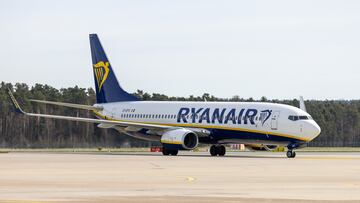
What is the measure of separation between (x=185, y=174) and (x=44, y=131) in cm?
7569

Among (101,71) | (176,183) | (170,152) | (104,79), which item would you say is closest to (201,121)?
(170,152)

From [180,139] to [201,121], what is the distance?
2.45 metres

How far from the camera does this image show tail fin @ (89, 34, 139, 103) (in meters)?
76.1

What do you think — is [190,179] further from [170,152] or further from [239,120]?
[170,152]

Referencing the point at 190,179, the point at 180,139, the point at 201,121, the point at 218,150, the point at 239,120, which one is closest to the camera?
the point at 190,179

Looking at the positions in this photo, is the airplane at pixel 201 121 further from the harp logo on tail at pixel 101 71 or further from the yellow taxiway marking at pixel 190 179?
the yellow taxiway marking at pixel 190 179

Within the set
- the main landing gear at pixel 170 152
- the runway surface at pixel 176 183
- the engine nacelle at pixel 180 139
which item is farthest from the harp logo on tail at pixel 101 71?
the runway surface at pixel 176 183

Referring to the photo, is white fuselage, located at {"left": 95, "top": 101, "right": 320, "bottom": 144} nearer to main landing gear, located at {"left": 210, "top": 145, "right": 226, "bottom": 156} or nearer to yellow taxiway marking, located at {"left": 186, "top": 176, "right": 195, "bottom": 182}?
main landing gear, located at {"left": 210, "top": 145, "right": 226, "bottom": 156}

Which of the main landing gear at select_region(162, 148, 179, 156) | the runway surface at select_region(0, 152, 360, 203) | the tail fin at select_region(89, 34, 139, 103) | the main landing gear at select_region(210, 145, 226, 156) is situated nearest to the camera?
the runway surface at select_region(0, 152, 360, 203)

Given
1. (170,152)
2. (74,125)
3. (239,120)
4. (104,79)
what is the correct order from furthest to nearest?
(74,125)
(104,79)
(170,152)
(239,120)

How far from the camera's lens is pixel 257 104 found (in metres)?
65.7

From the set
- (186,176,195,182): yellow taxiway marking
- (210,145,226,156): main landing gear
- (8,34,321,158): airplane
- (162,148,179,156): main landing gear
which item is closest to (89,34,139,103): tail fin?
(8,34,321,158): airplane

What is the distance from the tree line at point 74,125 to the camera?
9950cm

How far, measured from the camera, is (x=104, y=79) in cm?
7675
